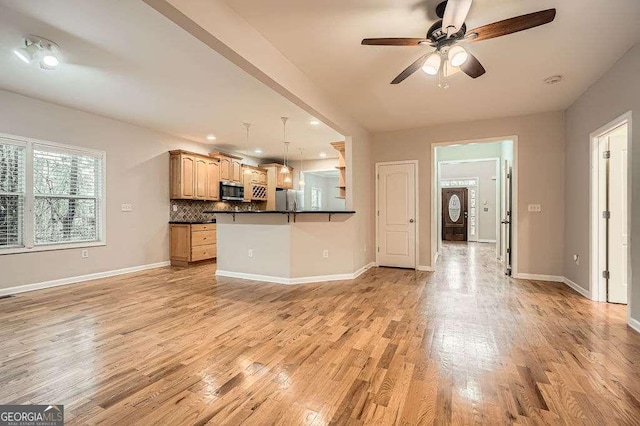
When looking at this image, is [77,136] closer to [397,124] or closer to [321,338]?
[321,338]

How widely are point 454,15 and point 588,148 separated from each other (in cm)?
309

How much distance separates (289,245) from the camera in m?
4.40

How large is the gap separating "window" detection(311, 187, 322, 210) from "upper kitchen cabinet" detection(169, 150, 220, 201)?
15.1ft

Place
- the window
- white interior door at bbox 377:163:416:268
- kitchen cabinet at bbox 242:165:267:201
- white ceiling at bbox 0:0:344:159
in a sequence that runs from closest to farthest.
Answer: white ceiling at bbox 0:0:344:159
white interior door at bbox 377:163:416:268
kitchen cabinet at bbox 242:165:267:201
the window

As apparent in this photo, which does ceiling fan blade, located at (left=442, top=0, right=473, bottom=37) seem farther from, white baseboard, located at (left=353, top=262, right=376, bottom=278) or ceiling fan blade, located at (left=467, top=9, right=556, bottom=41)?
white baseboard, located at (left=353, top=262, right=376, bottom=278)

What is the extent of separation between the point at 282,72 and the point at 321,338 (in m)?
2.57

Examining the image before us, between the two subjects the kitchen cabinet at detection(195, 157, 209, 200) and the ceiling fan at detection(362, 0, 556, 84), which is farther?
the kitchen cabinet at detection(195, 157, 209, 200)

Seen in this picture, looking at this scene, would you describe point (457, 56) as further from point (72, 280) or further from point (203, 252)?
point (72, 280)

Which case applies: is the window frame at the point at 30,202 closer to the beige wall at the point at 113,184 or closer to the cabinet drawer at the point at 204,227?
the beige wall at the point at 113,184

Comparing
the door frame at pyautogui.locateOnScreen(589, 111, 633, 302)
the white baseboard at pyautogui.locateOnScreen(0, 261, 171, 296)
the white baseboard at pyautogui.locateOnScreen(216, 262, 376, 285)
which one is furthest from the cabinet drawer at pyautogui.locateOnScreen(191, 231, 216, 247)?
the door frame at pyautogui.locateOnScreen(589, 111, 633, 302)

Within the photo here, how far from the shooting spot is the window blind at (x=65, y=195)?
4309 millimetres

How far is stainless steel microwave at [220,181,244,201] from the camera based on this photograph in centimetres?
706

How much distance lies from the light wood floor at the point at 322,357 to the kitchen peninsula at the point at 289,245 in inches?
26.5

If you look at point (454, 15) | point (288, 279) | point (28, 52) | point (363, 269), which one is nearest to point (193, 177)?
point (288, 279)
